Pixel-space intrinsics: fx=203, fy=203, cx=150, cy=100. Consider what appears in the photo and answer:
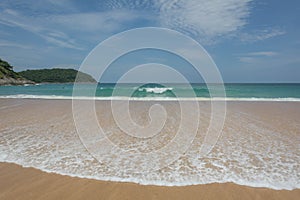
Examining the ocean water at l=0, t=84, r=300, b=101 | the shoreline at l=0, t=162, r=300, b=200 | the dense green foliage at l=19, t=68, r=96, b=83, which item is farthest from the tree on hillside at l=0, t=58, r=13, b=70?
the shoreline at l=0, t=162, r=300, b=200

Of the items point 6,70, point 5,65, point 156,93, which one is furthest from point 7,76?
point 156,93

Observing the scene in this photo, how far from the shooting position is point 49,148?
519 cm

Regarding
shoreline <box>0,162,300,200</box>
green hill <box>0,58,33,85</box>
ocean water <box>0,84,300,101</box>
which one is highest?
green hill <box>0,58,33,85</box>

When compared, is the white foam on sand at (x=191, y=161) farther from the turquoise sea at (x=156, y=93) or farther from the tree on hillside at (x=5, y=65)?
the tree on hillside at (x=5, y=65)

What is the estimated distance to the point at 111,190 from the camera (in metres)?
3.18

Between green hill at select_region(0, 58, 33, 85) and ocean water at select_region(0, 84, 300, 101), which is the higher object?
green hill at select_region(0, 58, 33, 85)

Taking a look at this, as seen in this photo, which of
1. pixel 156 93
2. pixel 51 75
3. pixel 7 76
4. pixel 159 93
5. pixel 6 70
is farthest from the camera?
pixel 51 75

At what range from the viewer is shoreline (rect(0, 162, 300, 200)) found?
3021 mm

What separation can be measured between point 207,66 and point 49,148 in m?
5.28

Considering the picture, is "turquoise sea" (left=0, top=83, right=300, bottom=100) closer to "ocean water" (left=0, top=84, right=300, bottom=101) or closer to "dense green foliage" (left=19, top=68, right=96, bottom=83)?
"ocean water" (left=0, top=84, right=300, bottom=101)

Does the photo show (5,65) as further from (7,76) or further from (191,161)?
(191,161)

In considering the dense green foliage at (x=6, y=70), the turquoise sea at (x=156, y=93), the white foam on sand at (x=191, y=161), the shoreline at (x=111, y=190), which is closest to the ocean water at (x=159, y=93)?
the turquoise sea at (x=156, y=93)

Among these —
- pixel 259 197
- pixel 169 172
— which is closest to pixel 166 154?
pixel 169 172

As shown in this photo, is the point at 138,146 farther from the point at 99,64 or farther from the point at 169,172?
the point at 99,64
